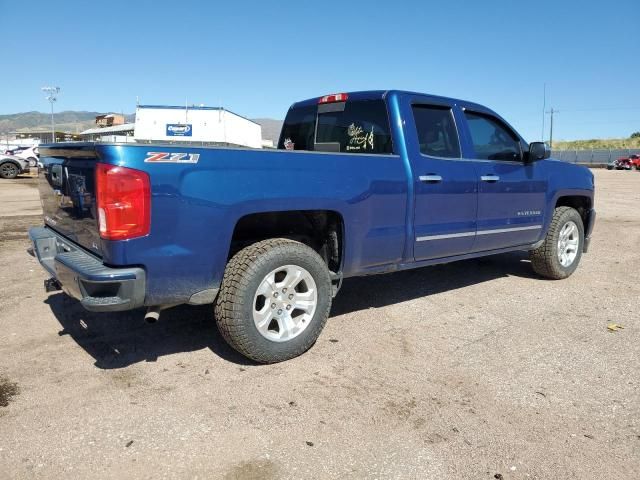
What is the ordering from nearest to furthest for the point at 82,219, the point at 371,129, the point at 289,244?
the point at 82,219
the point at 289,244
the point at 371,129

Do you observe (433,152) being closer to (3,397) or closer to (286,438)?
(286,438)

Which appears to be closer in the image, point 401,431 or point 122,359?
point 401,431

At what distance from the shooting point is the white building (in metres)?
46.0

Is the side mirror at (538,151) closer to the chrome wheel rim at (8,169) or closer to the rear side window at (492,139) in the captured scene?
the rear side window at (492,139)

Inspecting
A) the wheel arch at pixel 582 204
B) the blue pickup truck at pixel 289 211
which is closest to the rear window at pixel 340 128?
the blue pickup truck at pixel 289 211

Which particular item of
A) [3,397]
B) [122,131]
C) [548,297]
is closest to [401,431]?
[3,397]

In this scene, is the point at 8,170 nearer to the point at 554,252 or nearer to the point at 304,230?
the point at 304,230

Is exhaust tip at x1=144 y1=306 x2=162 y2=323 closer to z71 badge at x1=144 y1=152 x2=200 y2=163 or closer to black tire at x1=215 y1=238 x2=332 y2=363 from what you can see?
black tire at x1=215 y1=238 x2=332 y2=363

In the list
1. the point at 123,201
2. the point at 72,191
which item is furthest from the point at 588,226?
the point at 72,191

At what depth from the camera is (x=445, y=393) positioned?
322 centimetres

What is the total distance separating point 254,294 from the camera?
336 cm

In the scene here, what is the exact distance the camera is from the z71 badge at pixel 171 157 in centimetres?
290

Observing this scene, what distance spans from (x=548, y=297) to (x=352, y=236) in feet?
8.70

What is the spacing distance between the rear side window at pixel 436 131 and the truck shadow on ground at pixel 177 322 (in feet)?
4.94
